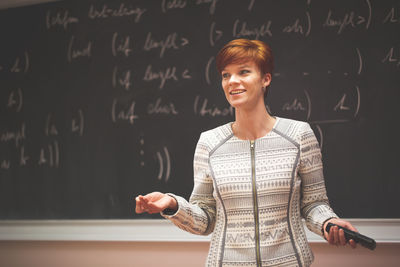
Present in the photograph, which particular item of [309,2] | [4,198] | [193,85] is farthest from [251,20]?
[4,198]

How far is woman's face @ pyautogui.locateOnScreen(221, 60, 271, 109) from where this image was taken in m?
1.27

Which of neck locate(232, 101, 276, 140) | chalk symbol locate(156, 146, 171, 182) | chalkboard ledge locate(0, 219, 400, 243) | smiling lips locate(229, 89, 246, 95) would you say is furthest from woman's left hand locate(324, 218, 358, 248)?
chalk symbol locate(156, 146, 171, 182)

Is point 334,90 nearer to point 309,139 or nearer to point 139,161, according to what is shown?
point 309,139

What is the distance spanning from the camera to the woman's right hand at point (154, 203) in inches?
44.6

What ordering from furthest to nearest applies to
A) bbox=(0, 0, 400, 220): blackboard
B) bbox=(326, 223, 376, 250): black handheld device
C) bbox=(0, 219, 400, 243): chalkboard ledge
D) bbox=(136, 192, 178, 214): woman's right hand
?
1. bbox=(0, 219, 400, 243): chalkboard ledge
2. bbox=(0, 0, 400, 220): blackboard
3. bbox=(136, 192, 178, 214): woman's right hand
4. bbox=(326, 223, 376, 250): black handheld device

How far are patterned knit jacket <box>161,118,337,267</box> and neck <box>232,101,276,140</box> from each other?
22 mm

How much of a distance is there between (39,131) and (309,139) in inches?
71.1

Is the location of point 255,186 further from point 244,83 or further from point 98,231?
point 98,231

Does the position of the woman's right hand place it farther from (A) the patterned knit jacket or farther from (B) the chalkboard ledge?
(B) the chalkboard ledge

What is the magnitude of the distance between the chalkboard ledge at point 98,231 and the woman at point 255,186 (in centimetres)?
86

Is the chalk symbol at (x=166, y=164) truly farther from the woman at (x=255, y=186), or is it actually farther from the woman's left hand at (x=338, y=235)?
the woman's left hand at (x=338, y=235)

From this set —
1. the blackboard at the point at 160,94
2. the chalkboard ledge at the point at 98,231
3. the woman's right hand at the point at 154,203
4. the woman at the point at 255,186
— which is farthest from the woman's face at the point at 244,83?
the chalkboard ledge at the point at 98,231

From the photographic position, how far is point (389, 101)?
1.94m

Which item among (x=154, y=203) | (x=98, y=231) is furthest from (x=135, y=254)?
(x=154, y=203)
